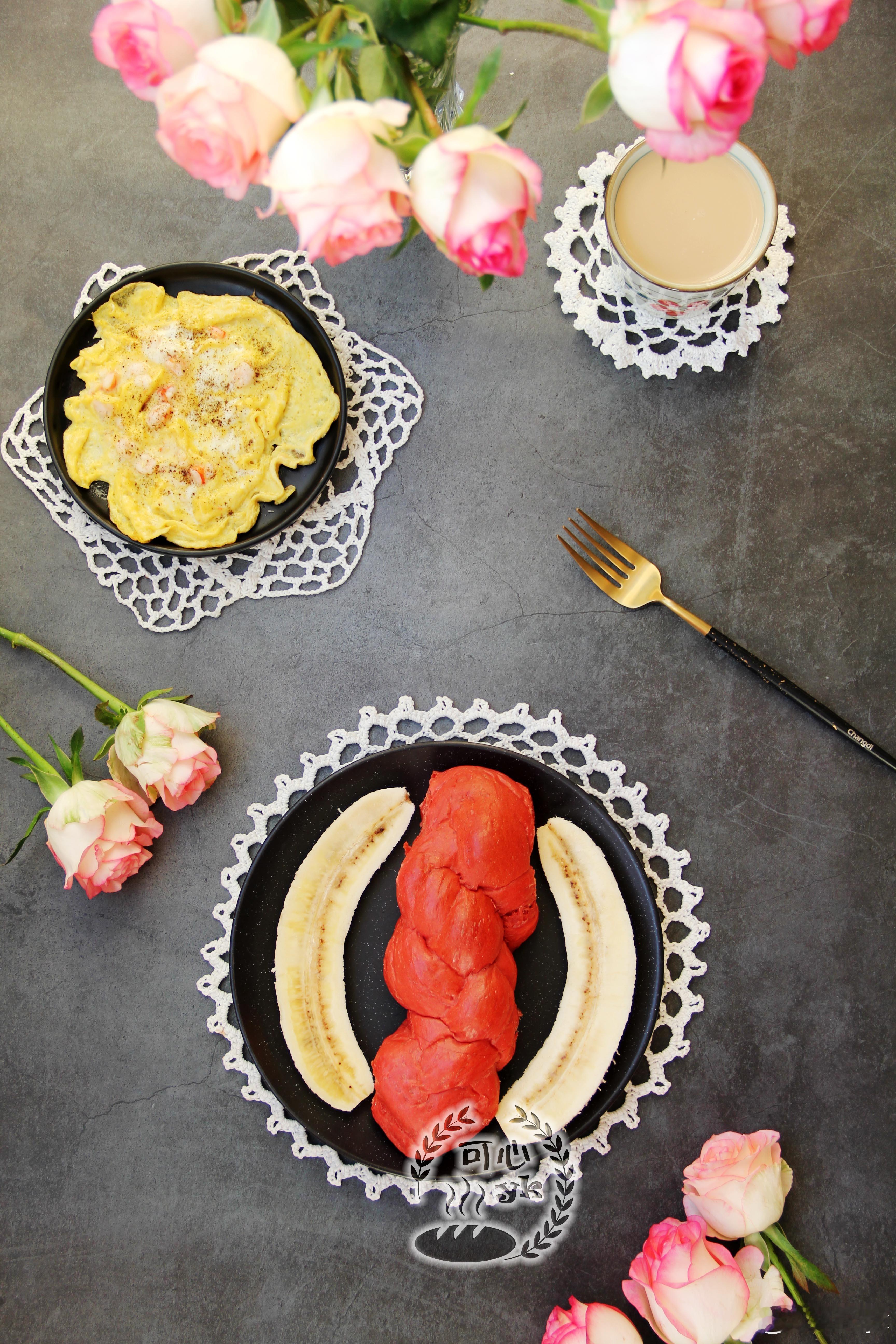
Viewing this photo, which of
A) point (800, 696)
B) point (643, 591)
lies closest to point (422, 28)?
point (643, 591)

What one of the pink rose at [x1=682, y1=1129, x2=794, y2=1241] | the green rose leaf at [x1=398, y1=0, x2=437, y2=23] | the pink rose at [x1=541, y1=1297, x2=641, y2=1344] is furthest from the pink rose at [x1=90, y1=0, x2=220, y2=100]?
the pink rose at [x1=541, y1=1297, x2=641, y2=1344]

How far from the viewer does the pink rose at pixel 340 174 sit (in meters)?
0.81

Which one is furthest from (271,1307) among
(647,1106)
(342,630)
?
(342,630)

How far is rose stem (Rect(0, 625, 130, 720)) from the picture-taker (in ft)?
6.16

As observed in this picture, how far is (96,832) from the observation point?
178 cm

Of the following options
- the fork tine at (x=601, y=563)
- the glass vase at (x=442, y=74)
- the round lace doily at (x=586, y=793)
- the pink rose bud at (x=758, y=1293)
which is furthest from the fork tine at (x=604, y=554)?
the pink rose bud at (x=758, y=1293)

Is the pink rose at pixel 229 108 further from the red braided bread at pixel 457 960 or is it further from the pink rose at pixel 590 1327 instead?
the pink rose at pixel 590 1327

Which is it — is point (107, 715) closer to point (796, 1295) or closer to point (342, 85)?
point (342, 85)

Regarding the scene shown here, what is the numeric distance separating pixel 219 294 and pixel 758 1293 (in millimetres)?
2318

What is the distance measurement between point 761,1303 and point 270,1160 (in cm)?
101

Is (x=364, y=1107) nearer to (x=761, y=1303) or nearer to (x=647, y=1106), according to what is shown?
(x=647, y=1106)

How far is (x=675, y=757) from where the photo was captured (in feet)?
6.50

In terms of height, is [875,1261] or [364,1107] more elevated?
[364,1107]

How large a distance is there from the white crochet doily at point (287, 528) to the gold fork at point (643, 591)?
1.52 feet
